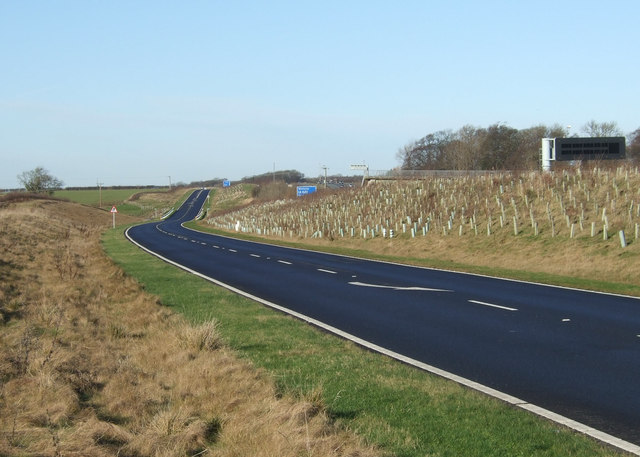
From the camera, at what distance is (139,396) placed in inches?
306

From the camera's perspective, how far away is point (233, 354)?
9.73 metres

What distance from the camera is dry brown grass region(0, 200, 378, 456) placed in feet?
19.5

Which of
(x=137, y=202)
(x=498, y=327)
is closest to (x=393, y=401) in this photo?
(x=498, y=327)

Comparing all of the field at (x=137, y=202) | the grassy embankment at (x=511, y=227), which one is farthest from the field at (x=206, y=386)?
the field at (x=137, y=202)

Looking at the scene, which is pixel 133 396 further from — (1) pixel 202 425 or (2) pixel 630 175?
(2) pixel 630 175

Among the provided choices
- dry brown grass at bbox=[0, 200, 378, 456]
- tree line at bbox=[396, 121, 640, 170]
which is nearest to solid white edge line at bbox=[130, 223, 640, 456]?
dry brown grass at bbox=[0, 200, 378, 456]

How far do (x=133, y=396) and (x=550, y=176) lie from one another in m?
33.3

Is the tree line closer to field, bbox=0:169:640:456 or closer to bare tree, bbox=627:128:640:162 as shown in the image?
bare tree, bbox=627:128:640:162

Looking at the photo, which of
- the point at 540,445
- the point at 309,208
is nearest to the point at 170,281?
the point at 540,445

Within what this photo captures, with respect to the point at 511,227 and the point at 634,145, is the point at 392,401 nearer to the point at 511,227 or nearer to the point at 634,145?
the point at 511,227

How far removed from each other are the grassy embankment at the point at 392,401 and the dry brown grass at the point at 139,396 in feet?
1.14

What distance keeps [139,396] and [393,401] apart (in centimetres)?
271

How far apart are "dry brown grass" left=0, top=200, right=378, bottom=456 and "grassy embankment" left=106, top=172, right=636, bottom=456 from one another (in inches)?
13.7

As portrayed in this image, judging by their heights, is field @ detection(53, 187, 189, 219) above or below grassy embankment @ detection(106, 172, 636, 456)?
below
